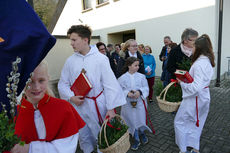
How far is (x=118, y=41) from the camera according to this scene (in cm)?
1196

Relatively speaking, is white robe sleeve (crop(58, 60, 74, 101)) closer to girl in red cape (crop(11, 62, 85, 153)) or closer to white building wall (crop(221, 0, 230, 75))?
girl in red cape (crop(11, 62, 85, 153))

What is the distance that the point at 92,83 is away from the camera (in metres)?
2.44

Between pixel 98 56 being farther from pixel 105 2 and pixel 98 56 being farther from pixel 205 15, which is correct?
pixel 105 2

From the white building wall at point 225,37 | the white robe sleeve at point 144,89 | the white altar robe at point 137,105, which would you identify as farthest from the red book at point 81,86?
the white building wall at point 225,37

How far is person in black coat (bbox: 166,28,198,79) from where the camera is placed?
299cm

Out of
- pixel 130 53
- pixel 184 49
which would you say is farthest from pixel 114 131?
pixel 130 53

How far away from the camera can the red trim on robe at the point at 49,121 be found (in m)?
1.26

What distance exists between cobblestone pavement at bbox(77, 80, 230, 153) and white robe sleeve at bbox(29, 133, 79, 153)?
2226 millimetres

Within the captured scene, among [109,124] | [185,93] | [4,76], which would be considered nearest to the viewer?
[4,76]

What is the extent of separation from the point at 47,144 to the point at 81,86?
1.23 meters

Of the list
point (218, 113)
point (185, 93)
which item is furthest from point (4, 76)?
point (218, 113)

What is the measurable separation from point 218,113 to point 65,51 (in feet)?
25.8

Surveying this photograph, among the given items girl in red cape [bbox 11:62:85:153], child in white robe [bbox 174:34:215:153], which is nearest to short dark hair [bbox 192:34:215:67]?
child in white robe [bbox 174:34:215:153]

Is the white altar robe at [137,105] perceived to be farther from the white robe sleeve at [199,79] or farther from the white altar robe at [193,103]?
the white robe sleeve at [199,79]
